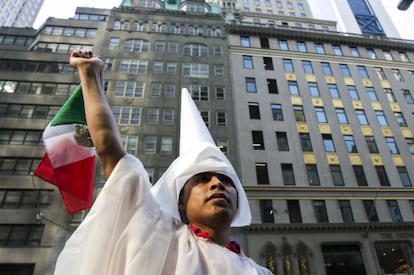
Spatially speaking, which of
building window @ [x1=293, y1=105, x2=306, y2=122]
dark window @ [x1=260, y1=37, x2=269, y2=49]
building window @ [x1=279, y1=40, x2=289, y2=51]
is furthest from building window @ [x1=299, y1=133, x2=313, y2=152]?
dark window @ [x1=260, y1=37, x2=269, y2=49]

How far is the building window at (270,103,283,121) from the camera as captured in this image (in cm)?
2433

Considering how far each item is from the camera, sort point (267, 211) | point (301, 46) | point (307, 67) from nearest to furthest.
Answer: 1. point (267, 211)
2. point (307, 67)
3. point (301, 46)

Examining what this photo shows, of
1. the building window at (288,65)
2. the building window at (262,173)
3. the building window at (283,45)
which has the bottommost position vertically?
the building window at (262,173)

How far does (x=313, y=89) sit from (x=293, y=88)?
2008 mm

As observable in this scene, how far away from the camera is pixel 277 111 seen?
81.2ft

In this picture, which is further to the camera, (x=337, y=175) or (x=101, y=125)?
(x=337, y=175)

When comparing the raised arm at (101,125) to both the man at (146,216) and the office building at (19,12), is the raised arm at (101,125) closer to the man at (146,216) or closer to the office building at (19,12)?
the man at (146,216)

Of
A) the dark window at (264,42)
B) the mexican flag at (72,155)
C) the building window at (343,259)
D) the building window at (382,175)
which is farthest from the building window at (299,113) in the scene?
the mexican flag at (72,155)

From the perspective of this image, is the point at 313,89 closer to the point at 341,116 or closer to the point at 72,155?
the point at 341,116

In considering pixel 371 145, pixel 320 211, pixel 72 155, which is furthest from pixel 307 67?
pixel 72 155

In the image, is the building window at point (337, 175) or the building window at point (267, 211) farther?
the building window at point (337, 175)

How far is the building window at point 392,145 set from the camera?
2394 cm

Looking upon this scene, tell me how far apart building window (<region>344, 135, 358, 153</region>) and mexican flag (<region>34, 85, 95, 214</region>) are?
24.4m

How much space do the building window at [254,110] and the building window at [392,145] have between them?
1182 centimetres
